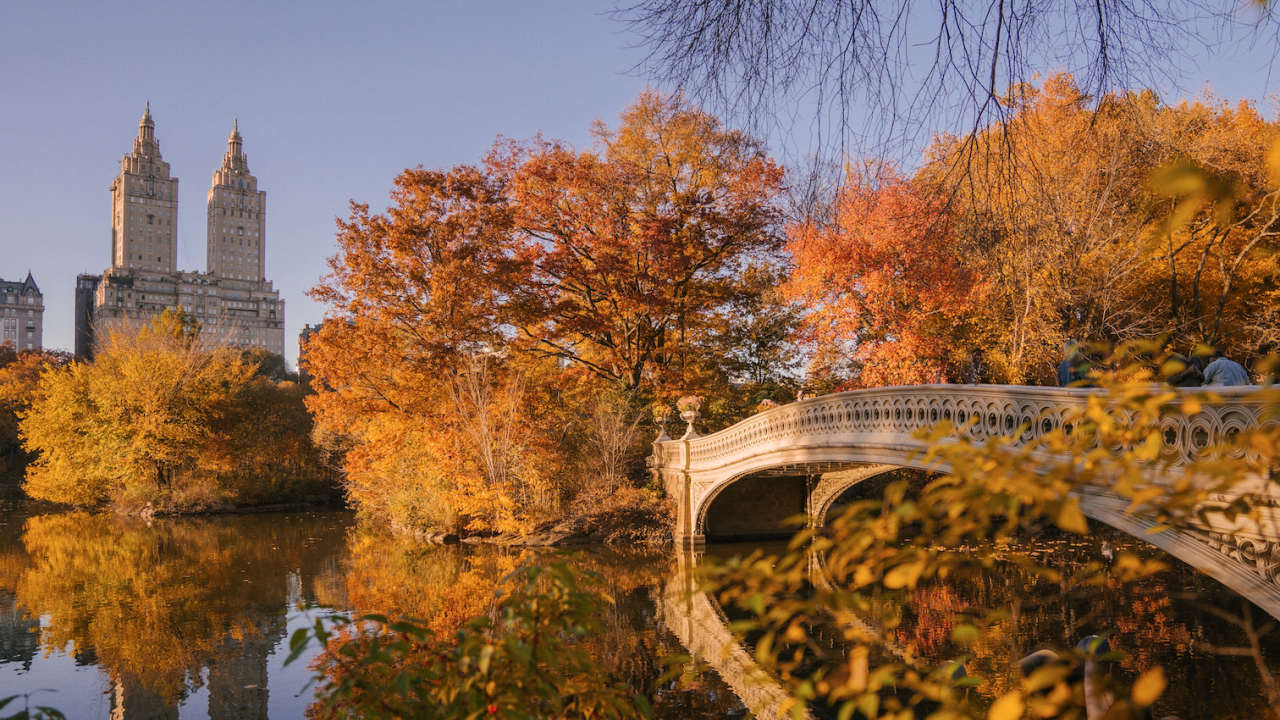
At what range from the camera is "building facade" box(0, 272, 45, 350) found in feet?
342

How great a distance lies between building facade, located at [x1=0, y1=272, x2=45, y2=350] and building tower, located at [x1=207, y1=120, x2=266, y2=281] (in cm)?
2191

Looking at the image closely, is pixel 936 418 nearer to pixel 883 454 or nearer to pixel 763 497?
pixel 883 454

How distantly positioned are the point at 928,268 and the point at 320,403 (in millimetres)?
12967

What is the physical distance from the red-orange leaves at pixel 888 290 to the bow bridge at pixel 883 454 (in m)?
2.20

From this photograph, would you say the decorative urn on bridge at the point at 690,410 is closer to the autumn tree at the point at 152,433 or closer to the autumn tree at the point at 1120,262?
the autumn tree at the point at 1120,262

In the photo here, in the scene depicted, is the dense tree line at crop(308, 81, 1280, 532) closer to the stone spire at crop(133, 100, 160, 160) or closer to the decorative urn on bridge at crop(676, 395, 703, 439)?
the decorative urn on bridge at crop(676, 395, 703, 439)

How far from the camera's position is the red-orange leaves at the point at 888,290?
1501cm

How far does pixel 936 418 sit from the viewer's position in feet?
29.0

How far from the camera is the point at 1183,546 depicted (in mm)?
5617

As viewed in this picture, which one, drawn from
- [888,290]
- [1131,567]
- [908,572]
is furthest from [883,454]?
[908,572]

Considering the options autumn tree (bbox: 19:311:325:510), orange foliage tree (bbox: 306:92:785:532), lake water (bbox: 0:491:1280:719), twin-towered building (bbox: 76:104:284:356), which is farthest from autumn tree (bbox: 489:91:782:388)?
twin-towered building (bbox: 76:104:284:356)

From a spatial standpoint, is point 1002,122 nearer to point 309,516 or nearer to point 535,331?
point 535,331

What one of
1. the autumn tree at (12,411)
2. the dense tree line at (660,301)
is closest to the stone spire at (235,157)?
the autumn tree at (12,411)

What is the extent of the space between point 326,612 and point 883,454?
24.4 feet
